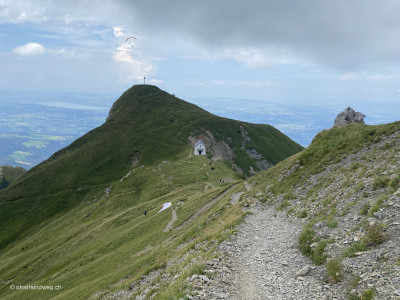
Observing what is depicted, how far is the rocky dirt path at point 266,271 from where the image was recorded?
13.0m

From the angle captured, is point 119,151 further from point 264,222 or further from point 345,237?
point 345,237

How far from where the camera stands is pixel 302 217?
23.2m

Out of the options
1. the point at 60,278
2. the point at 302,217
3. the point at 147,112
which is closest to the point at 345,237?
the point at 302,217

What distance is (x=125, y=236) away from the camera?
152 feet

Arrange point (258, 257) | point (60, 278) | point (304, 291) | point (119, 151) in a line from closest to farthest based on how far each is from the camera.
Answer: point (304, 291) → point (258, 257) → point (60, 278) → point (119, 151)

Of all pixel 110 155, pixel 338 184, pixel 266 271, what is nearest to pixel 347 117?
pixel 338 184

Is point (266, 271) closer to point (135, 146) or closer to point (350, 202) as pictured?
point (350, 202)

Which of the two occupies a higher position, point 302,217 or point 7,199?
point 302,217

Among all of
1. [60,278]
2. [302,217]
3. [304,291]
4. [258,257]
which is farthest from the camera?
[60,278]

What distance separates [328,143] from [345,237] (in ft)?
79.2

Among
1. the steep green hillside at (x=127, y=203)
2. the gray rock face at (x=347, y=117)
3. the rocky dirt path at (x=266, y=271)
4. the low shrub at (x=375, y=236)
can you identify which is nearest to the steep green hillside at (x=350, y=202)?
the low shrub at (x=375, y=236)

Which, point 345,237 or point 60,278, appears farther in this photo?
point 60,278

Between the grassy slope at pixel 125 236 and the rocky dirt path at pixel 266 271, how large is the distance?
89.7 inches

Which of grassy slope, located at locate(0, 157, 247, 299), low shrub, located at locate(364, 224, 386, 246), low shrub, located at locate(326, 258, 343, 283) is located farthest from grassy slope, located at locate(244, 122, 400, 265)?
grassy slope, located at locate(0, 157, 247, 299)
